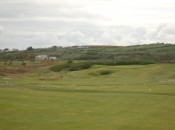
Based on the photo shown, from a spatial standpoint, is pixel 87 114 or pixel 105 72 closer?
pixel 87 114

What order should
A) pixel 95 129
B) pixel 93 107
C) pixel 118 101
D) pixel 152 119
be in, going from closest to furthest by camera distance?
pixel 95 129
pixel 152 119
pixel 93 107
pixel 118 101

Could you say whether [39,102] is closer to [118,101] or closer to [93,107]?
[93,107]

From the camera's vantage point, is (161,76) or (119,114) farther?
(161,76)

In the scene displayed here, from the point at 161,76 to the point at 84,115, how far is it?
200 ft

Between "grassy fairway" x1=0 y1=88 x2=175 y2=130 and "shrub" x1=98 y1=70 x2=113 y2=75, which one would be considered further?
"shrub" x1=98 y1=70 x2=113 y2=75

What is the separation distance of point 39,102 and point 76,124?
12.7 m

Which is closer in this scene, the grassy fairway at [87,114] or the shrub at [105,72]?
the grassy fairway at [87,114]

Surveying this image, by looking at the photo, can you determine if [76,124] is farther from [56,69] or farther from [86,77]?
[56,69]

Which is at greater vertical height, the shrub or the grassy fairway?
the shrub

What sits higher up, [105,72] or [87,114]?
[105,72]

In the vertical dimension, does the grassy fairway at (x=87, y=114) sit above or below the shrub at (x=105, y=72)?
below

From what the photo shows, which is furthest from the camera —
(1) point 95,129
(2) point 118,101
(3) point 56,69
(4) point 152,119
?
(3) point 56,69

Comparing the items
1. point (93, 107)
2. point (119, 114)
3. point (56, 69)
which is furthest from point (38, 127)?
point (56, 69)

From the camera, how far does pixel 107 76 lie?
297ft
